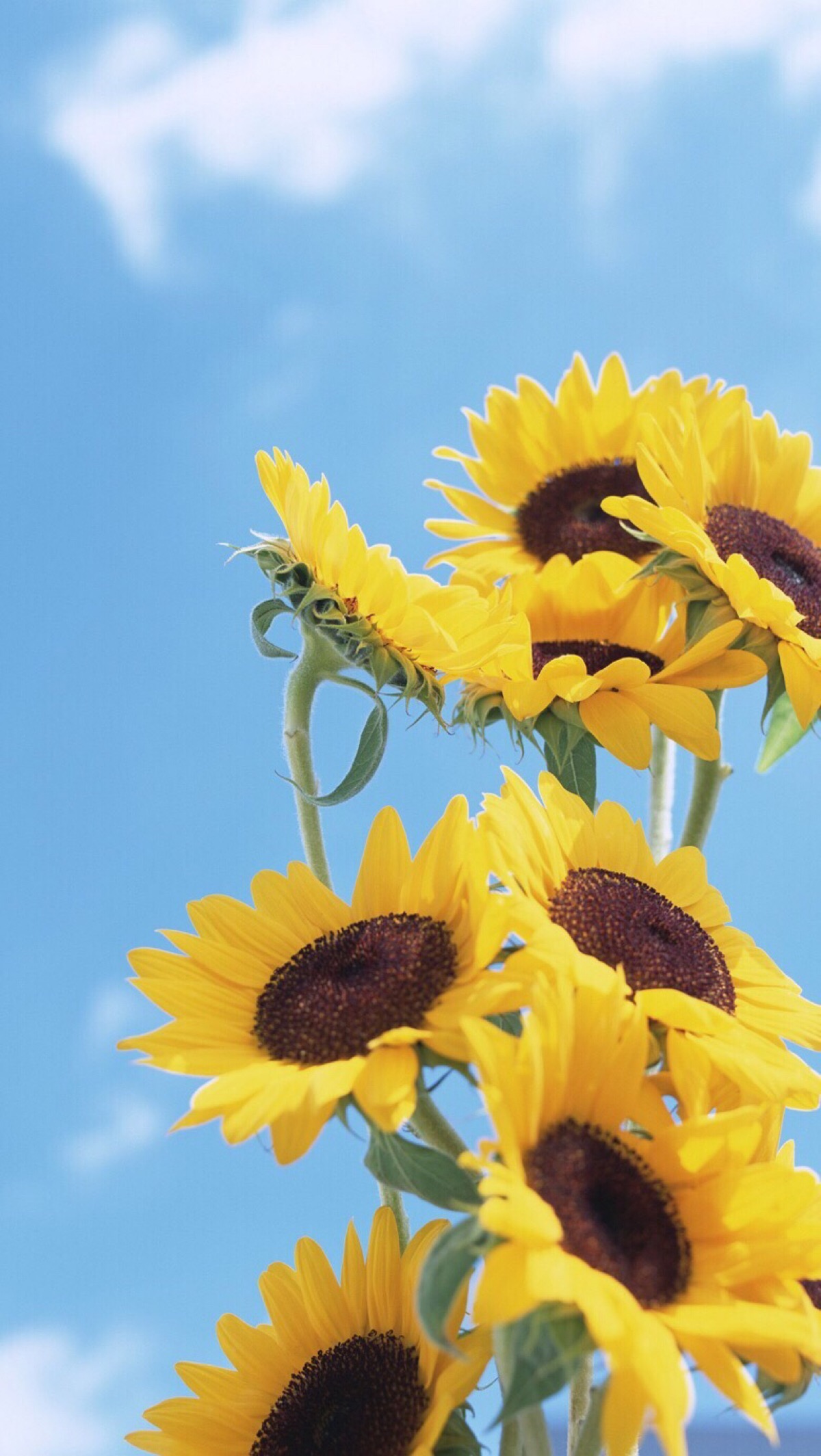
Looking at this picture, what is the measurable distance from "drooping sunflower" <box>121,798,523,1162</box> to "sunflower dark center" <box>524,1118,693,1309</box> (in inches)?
4.1

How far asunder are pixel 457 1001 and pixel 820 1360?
0.35 metres

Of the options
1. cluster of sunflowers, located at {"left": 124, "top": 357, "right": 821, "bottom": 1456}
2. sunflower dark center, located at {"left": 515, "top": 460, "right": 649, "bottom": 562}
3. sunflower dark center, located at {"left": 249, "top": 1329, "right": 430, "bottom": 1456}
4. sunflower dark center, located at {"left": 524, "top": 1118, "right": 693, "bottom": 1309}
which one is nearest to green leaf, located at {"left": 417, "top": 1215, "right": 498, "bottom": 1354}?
cluster of sunflowers, located at {"left": 124, "top": 357, "right": 821, "bottom": 1456}

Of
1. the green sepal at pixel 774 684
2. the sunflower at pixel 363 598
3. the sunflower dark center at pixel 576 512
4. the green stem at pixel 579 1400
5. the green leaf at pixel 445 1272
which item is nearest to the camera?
the green leaf at pixel 445 1272

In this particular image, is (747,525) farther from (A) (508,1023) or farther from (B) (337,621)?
(A) (508,1023)

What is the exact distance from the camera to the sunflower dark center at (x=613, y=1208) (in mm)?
1042

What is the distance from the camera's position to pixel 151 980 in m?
1.28

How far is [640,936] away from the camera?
1299 millimetres

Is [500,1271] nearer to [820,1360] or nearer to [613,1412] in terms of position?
[613,1412]

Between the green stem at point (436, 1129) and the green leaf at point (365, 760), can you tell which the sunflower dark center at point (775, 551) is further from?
the green stem at point (436, 1129)

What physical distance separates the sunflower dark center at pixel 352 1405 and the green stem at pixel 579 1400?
131mm

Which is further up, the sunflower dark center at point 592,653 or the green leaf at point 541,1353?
the sunflower dark center at point 592,653

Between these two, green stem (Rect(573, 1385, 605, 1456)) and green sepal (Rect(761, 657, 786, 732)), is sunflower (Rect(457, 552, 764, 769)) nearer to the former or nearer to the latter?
green sepal (Rect(761, 657, 786, 732))

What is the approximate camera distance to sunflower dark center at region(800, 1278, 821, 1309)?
1.35 meters

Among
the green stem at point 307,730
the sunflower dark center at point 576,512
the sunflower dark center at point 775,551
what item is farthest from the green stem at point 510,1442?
the sunflower dark center at point 576,512
